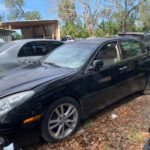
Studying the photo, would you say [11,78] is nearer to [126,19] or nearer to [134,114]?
[134,114]

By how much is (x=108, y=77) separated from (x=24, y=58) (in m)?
3.44

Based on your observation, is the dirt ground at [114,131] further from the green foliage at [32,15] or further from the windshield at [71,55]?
the green foliage at [32,15]

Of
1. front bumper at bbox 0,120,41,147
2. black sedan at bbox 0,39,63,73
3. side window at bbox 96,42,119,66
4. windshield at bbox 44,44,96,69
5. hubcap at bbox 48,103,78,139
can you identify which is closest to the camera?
front bumper at bbox 0,120,41,147

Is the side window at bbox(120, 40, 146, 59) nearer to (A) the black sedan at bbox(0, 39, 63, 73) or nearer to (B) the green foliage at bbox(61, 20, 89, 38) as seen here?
(A) the black sedan at bbox(0, 39, 63, 73)

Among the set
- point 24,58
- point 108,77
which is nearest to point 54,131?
point 108,77

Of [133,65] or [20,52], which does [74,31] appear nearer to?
[20,52]

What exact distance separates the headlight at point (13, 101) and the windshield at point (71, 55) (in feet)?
4.02

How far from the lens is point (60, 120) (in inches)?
170

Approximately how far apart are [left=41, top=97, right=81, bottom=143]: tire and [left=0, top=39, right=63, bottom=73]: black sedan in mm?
3029

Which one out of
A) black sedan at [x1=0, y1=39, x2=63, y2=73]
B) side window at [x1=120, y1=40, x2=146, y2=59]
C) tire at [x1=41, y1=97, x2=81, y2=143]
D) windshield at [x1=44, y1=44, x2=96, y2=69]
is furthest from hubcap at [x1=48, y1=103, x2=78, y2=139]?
black sedan at [x1=0, y1=39, x2=63, y2=73]

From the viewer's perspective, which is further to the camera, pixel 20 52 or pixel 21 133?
pixel 20 52

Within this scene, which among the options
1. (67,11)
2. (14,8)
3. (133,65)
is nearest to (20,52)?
(133,65)

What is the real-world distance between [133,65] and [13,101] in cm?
300

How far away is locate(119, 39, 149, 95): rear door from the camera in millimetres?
5670
